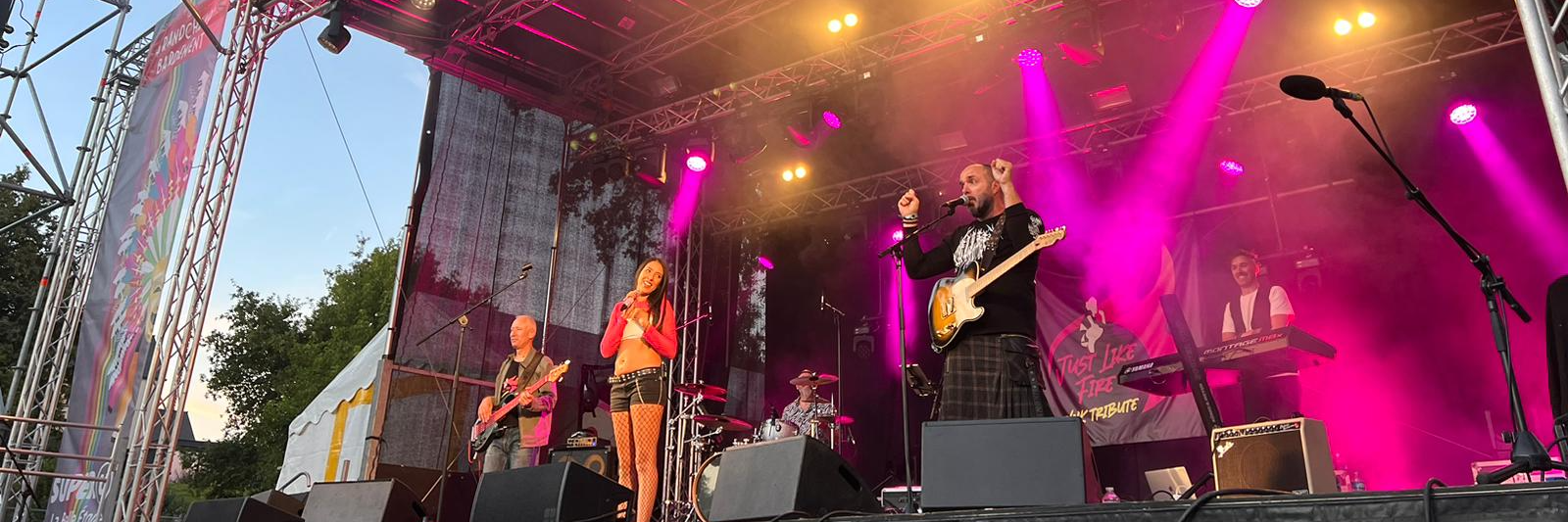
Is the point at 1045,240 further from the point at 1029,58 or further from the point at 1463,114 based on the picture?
the point at 1463,114

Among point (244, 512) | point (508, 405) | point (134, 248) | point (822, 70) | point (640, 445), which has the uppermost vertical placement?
point (822, 70)

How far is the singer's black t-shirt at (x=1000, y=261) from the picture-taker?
3.66 m

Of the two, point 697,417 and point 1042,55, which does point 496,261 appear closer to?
point 697,417

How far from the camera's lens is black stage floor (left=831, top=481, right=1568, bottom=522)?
1.71 meters

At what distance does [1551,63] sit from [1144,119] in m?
6.94

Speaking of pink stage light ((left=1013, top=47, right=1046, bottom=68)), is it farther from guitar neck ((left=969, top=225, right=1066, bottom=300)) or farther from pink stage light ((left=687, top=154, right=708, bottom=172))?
guitar neck ((left=969, top=225, right=1066, bottom=300))

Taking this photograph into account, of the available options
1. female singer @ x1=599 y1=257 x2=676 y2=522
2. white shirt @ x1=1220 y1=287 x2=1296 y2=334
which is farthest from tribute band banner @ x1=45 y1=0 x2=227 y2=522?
white shirt @ x1=1220 y1=287 x2=1296 y2=334

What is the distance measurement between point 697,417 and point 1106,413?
13.1 ft

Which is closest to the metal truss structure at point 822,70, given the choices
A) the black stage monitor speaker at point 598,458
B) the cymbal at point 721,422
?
the cymbal at point 721,422

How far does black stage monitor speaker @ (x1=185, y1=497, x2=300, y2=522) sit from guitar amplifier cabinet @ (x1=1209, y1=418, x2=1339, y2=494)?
14.3 ft

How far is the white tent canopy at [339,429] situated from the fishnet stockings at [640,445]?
3960mm

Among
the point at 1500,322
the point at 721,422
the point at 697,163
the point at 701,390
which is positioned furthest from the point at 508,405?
the point at 1500,322

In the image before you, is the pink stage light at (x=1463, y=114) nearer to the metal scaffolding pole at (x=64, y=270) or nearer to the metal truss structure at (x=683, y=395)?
the metal truss structure at (x=683, y=395)

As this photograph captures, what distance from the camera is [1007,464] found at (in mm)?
2594
